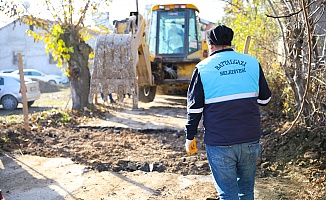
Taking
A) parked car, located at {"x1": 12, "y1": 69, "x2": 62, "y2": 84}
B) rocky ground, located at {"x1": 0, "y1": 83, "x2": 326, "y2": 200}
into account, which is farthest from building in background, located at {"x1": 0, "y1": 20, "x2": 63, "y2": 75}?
rocky ground, located at {"x1": 0, "y1": 83, "x2": 326, "y2": 200}

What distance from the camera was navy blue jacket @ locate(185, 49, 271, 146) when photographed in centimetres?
327

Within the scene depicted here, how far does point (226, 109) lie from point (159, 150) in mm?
3747

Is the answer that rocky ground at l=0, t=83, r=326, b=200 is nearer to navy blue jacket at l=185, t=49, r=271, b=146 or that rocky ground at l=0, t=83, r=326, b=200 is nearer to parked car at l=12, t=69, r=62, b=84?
navy blue jacket at l=185, t=49, r=271, b=146

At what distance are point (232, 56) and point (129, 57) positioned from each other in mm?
5032

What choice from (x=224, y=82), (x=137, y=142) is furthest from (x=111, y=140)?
(x=224, y=82)

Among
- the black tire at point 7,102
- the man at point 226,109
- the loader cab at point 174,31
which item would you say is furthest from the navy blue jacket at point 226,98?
the black tire at point 7,102

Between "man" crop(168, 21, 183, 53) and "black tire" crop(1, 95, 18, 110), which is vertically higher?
"man" crop(168, 21, 183, 53)

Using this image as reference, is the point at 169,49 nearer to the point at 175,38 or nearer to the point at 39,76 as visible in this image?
the point at 175,38

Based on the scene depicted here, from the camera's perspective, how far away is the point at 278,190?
488cm

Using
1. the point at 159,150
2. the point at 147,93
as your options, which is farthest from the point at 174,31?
the point at 159,150

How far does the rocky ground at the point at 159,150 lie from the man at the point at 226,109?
1483 millimetres

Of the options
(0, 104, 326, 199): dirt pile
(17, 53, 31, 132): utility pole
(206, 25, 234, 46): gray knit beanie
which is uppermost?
(206, 25, 234, 46): gray knit beanie

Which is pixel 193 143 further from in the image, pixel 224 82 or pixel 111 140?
pixel 111 140

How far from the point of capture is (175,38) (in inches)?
478
